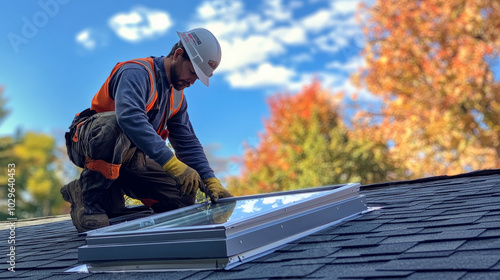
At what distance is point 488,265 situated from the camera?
139 centimetres

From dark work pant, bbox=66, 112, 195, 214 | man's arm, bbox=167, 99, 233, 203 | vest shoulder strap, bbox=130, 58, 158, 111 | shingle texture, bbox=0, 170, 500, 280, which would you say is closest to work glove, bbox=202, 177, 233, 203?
man's arm, bbox=167, 99, 233, 203

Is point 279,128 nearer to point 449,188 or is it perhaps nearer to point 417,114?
point 417,114

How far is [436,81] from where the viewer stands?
41.2ft

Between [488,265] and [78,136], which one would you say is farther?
[78,136]

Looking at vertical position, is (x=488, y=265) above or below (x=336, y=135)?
below

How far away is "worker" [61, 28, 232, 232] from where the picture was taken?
9.71ft

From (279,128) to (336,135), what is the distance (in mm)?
4607

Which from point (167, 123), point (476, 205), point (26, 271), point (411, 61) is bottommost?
point (476, 205)

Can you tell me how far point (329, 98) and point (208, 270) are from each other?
16956 mm

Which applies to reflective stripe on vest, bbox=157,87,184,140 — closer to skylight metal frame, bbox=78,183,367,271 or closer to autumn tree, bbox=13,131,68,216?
skylight metal frame, bbox=78,183,367,271

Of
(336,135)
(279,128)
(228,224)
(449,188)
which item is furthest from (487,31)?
(228,224)

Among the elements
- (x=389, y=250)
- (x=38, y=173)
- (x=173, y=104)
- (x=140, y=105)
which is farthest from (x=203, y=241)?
(x=38, y=173)

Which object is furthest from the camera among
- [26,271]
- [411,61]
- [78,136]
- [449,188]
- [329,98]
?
[329,98]

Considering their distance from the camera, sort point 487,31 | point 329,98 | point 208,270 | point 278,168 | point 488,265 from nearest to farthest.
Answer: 1. point 488,265
2. point 208,270
3. point 487,31
4. point 278,168
5. point 329,98
